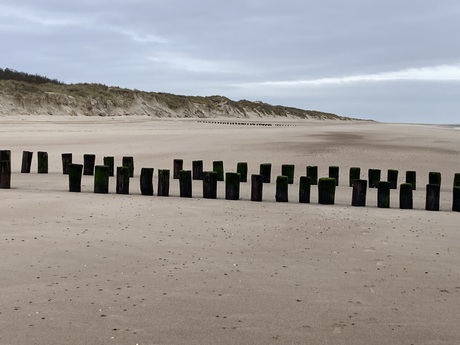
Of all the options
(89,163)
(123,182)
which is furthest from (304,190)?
(89,163)

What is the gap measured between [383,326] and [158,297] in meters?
1.57

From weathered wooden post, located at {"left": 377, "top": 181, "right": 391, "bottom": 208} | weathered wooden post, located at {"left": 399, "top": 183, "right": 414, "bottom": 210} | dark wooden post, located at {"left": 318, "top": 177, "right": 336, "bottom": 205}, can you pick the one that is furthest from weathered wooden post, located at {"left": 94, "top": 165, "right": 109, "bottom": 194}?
weathered wooden post, located at {"left": 399, "top": 183, "right": 414, "bottom": 210}

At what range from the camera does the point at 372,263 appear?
5.28 meters

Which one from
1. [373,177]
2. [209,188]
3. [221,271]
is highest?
[373,177]

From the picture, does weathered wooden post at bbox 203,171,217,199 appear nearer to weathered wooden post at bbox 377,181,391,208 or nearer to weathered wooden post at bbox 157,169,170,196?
weathered wooden post at bbox 157,169,170,196

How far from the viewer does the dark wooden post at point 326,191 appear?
9.14 m

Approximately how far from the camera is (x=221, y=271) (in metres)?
4.91

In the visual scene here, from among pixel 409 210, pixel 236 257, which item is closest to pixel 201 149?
pixel 409 210

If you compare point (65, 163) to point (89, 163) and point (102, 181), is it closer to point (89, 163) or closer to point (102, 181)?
point (89, 163)

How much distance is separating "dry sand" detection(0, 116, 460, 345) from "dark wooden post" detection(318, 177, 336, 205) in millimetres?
149

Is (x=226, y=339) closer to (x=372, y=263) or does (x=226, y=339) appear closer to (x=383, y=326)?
(x=383, y=326)

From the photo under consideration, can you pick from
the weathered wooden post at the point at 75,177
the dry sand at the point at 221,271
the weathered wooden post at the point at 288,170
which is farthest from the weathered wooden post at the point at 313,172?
the weathered wooden post at the point at 75,177

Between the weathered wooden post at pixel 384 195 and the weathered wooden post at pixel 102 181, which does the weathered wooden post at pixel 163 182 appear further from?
the weathered wooden post at pixel 384 195

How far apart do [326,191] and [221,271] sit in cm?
458
